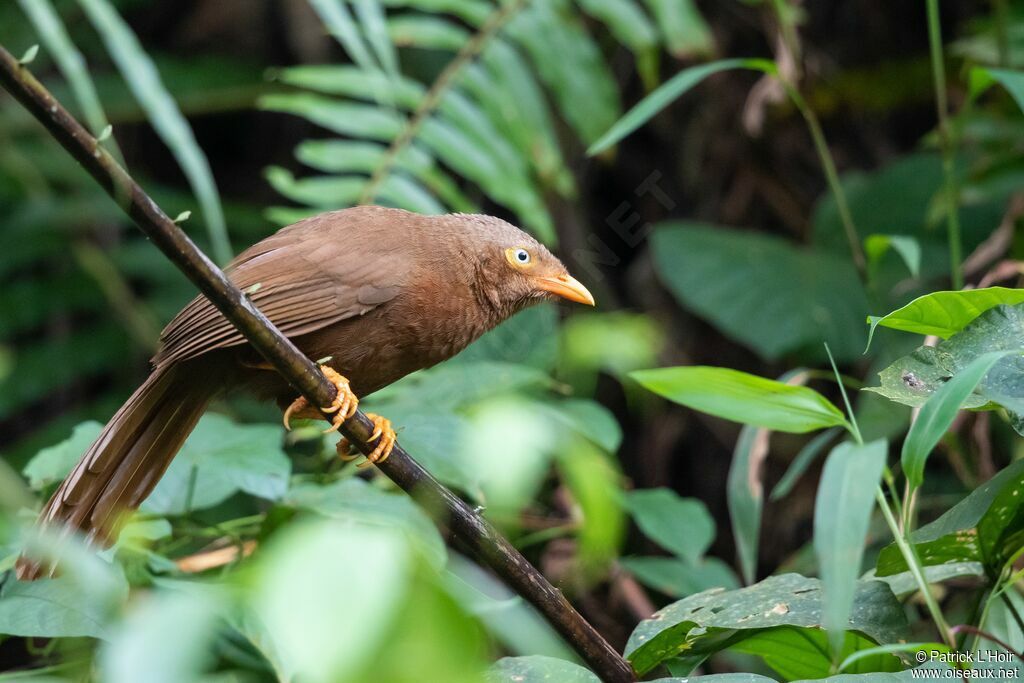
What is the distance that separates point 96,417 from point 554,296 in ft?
8.43

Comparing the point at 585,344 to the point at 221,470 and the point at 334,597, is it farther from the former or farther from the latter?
the point at 334,597

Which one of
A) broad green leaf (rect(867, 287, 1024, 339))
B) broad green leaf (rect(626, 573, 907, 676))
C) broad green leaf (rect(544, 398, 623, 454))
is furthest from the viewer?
broad green leaf (rect(544, 398, 623, 454))

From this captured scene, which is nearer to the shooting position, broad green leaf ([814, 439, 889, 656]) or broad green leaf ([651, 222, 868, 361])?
broad green leaf ([814, 439, 889, 656])

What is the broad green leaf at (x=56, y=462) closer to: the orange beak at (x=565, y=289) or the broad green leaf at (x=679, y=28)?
the orange beak at (x=565, y=289)

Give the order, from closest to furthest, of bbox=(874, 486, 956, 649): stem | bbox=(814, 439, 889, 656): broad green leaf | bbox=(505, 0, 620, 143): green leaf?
1. bbox=(814, 439, 889, 656): broad green leaf
2. bbox=(874, 486, 956, 649): stem
3. bbox=(505, 0, 620, 143): green leaf

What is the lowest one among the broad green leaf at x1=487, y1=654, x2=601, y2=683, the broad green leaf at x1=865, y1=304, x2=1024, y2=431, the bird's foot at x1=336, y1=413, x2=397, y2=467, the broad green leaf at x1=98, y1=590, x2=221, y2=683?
the broad green leaf at x1=487, y1=654, x2=601, y2=683

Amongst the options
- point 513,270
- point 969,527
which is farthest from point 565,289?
point 969,527

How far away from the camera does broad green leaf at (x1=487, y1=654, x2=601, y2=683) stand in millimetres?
1906

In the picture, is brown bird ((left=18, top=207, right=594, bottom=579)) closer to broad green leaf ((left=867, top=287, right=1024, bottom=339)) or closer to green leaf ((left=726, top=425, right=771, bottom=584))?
green leaf ((left=726, top=425, right=771, bottom=584))

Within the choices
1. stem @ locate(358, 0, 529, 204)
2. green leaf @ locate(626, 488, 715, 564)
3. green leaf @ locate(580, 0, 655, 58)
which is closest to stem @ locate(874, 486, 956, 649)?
green leaf @ locate(626, 488, 715, 564)

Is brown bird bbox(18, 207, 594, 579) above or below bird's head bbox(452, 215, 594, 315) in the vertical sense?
above

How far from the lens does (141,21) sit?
6.39m

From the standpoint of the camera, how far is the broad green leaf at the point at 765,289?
15.8 feet

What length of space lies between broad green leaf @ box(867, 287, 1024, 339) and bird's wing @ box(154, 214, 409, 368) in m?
1.38
